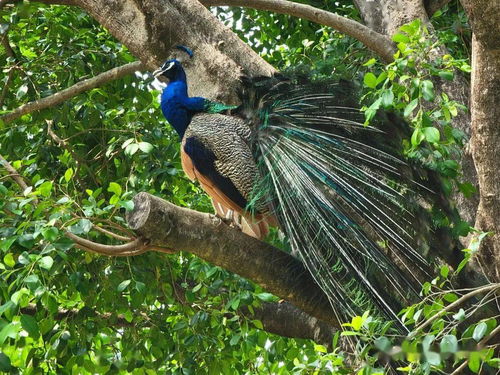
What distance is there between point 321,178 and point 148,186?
1.14m

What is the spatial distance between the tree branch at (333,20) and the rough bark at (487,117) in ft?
4.12

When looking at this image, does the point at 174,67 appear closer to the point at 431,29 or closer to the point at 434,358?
the point at 431,29

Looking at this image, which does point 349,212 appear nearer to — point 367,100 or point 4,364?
point 367,100

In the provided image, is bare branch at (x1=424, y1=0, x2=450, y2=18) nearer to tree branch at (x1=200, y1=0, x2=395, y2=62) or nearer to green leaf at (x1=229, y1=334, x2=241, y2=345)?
tree branch at (x1=200, y1=0, x2=395, y2=62)

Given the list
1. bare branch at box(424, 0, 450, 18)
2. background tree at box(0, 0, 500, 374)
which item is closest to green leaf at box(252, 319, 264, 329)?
background tree at box(0, 0, 500, 374)

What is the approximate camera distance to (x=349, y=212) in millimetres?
3600

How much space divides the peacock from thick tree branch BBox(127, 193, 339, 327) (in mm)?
77

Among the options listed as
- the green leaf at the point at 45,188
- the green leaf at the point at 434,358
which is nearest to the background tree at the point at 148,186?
the green leaf at the point at 45,188

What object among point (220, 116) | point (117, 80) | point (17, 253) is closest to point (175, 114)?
point (220, 116)

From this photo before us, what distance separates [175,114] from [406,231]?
1323 millimetres

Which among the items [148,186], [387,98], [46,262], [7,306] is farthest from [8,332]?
[148,186]

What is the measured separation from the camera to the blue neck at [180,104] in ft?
13.7

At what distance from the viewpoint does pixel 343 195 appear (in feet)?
12.0

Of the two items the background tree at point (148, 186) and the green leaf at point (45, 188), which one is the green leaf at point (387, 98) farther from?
the green leaf at point (45, 188)
